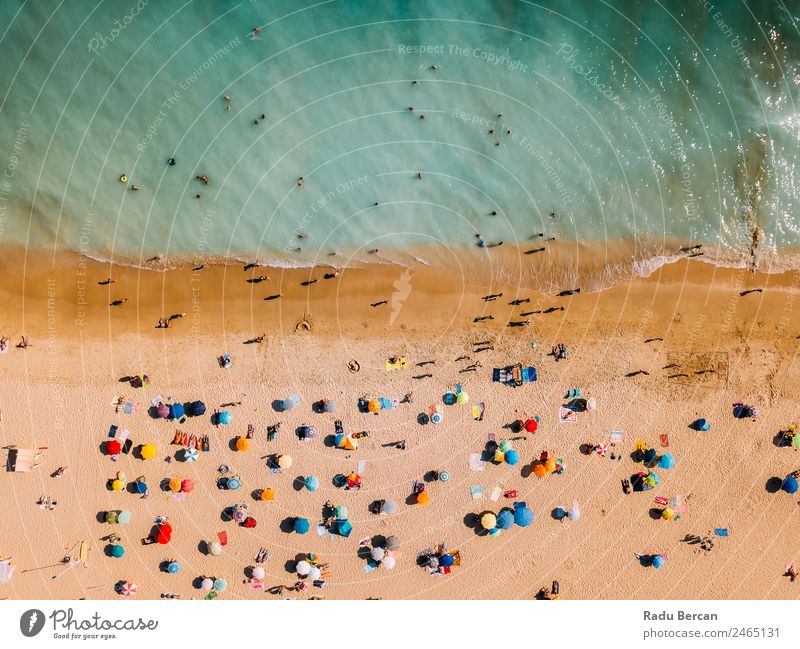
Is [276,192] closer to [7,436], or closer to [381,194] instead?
[381,194]

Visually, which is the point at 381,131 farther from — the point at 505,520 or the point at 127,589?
the point at 127,589

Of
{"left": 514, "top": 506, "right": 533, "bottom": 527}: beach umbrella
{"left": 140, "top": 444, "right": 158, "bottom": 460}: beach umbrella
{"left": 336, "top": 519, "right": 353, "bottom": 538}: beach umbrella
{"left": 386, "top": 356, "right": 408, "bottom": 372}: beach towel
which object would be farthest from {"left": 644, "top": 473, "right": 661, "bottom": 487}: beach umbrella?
{"left": 140, "top": 444, "right": 158, "bottom": 460}: beach umbrella

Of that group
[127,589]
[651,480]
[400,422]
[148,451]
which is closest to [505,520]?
[400,422]

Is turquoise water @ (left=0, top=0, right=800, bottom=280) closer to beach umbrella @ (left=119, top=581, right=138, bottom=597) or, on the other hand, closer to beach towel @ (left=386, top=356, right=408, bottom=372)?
beach towel @ (left=386, top=356, right=408, bottom=372)

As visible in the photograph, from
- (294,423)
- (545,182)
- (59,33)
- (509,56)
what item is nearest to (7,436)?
(294,423)
